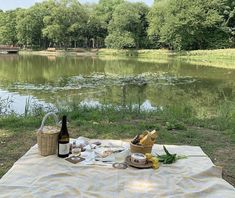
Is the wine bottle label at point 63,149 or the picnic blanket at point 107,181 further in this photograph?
the wine bottle label at point 63,149


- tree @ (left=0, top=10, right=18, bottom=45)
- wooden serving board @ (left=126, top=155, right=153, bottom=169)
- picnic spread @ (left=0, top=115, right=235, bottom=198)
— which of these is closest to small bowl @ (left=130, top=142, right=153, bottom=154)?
picnic spread @ (left=0, top=115, right=235, bottom=198)

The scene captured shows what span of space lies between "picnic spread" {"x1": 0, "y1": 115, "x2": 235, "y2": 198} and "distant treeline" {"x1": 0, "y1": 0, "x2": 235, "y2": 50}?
42148mm

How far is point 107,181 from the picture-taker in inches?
105

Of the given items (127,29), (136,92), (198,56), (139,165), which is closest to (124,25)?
(127,29)

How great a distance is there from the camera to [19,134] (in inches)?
205

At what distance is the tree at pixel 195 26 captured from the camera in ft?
141

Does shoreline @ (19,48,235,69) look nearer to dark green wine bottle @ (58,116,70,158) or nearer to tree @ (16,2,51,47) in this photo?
tree @ (16,2,51,47)

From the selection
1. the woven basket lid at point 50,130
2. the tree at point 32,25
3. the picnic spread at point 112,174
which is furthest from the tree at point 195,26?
the woven basket lid at point 50,130

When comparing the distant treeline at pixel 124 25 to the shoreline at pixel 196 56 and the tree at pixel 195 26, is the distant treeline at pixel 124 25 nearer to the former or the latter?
the tree at pixel 195 26

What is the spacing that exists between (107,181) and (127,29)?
167 feet

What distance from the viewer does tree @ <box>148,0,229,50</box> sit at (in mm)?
43125

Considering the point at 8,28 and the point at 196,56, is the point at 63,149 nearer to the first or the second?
the point at 196,56

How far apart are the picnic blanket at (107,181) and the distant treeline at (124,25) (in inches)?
1667

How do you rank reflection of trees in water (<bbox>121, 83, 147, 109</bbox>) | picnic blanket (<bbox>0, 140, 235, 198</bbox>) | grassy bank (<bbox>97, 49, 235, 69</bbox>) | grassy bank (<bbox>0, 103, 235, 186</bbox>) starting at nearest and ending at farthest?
picnic blanket (<bbox>0, 140, 235, 198</bbox>)
grassy bank (<bbox>0, 103, 235, 186</bbox>)
reflection of trees in water (<bbox>121, 83, 147, 109</bbox>)
grassy bank (<bbox>97, 49, 235, 69</bbox>)
